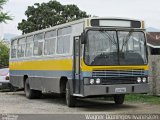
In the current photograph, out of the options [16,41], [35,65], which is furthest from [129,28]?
[16,41]

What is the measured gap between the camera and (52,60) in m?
19.9

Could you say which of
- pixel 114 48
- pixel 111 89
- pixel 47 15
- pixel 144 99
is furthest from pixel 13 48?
pixel 47 15

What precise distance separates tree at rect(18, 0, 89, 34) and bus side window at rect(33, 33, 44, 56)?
3615cm

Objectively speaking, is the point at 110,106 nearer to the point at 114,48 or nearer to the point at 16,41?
the point at 114,48

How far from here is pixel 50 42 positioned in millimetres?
20500

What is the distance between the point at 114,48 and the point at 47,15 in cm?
4358

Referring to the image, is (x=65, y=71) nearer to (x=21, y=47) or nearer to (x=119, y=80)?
(x=119, y=80)

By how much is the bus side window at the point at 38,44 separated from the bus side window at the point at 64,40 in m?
2.41

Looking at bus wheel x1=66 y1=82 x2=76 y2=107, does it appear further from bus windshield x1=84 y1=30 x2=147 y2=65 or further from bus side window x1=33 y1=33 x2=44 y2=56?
bus side window x1=33 y1=33 x2=44 y2=56

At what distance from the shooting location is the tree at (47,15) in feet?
194

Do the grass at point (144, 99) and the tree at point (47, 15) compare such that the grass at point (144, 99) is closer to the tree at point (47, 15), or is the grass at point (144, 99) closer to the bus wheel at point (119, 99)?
the bus wheel at point (119, 99)

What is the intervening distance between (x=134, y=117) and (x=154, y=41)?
34.5 m

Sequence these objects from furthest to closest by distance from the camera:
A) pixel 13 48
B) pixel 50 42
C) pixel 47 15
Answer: pixel 47 15, pixel 13 48, pixel 50 42

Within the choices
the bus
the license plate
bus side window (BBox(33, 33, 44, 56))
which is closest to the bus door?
the bus
